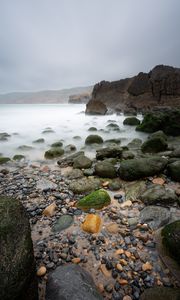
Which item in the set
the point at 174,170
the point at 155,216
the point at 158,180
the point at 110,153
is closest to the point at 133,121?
the point at 110,153

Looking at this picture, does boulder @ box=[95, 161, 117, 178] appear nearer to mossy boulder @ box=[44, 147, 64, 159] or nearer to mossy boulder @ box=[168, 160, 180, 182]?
mossy boulder @ box=[168, 160, 180, 182]

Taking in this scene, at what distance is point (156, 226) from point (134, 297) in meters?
1.05

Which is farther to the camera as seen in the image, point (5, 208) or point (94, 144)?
point (94, 144)

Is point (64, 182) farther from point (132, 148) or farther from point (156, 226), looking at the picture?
point (132, 148)

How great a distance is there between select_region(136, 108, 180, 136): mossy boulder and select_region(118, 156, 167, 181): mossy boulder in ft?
17.3

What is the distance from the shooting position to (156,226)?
9.11ft

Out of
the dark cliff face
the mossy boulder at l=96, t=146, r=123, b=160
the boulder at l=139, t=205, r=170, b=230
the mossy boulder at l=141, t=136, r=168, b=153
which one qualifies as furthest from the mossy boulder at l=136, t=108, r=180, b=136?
the dark cliff face

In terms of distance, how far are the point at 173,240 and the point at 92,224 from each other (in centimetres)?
108

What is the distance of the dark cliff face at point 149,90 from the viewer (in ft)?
54.5

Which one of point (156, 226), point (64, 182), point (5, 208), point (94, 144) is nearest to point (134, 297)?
point (156, 226)

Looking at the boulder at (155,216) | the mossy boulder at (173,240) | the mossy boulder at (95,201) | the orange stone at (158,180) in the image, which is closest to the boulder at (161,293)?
the mossy boulder at (173,240)

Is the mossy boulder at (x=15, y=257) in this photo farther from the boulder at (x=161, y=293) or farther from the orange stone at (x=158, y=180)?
the orange stone at (x=158, y=180)

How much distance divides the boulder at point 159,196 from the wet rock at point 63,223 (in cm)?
→ 128

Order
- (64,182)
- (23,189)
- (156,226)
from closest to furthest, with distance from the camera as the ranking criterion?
(156,226) → (23,189) → (64,182)
